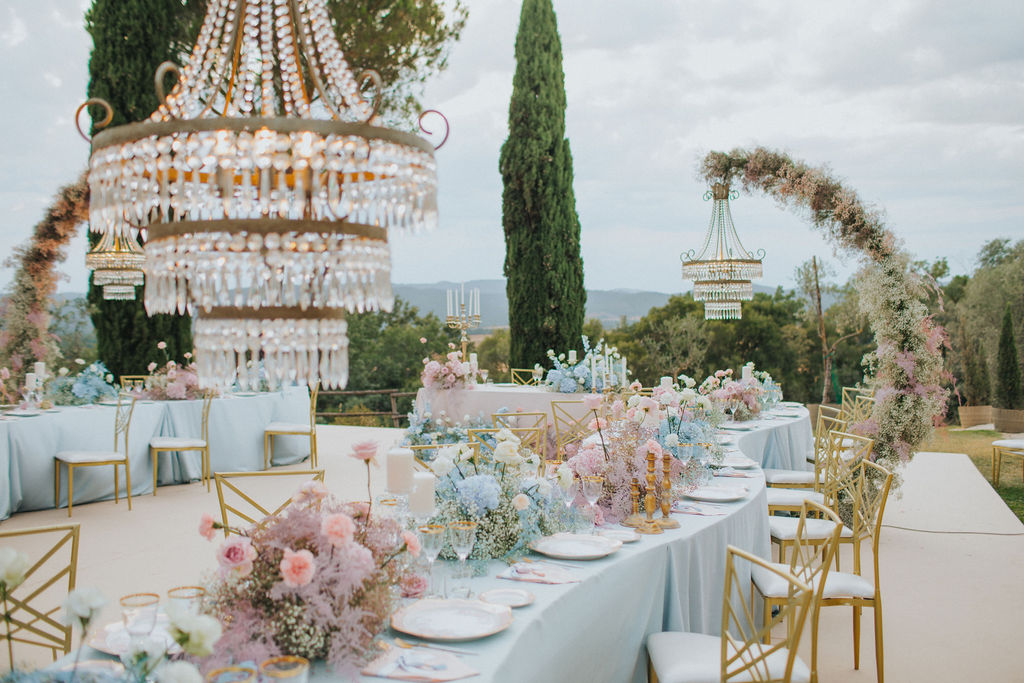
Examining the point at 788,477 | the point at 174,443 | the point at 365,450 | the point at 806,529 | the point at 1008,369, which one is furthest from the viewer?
the point at 1008,369

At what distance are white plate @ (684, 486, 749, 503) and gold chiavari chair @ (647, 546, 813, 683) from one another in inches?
34.4

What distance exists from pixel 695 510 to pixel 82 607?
2515 mm

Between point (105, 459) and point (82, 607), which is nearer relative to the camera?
point (82, 607)

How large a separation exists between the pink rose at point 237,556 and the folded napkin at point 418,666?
14.6 inches

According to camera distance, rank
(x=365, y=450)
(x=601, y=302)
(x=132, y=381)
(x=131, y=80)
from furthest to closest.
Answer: (x=601, y=302)
(x=132, y=381)
(x=131, y=80)
(x=365, y=450)

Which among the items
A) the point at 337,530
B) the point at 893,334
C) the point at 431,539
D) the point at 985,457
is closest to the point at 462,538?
the point at 431,539

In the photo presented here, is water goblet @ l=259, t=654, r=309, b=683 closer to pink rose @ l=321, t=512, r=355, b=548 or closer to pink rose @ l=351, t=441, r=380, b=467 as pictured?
pink rose @ l=321, t=512, r=355, b=548

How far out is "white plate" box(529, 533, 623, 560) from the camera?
2607 millimetres

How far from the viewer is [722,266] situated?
26.9ft

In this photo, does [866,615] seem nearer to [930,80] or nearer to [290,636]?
[290,636]

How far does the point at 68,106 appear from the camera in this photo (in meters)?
11.7

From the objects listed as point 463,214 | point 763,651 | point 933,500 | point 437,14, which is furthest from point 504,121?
point 763,651

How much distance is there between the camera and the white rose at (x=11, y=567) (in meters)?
1.50

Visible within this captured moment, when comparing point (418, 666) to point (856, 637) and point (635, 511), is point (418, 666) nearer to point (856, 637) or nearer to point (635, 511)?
point (635, 511)
